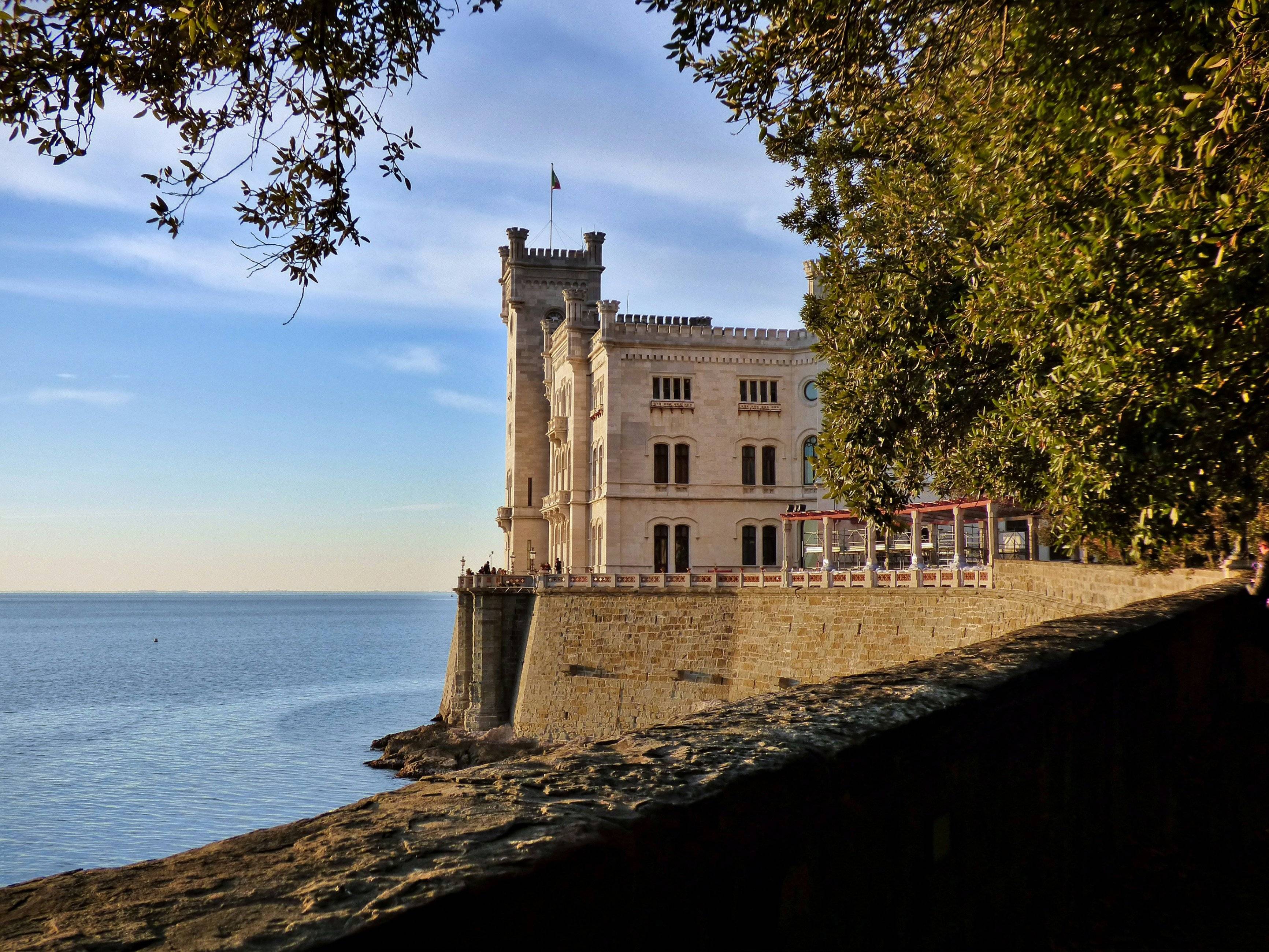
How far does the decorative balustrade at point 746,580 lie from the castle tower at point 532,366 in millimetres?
11443

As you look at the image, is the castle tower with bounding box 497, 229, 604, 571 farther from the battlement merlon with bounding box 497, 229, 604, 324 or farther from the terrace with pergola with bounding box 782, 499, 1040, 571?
the terrace with pergola with bounding box 782, 499, 1040, 571

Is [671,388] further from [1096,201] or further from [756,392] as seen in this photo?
[1096,201]

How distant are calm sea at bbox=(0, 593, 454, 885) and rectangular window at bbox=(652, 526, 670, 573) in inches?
512

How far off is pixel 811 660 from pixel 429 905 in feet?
92.1

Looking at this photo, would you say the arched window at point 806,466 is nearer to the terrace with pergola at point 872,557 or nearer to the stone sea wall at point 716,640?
the terrace with pergola at point 872,557

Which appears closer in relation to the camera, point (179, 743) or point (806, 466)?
point (806, 466)

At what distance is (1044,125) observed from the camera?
945 centimetres

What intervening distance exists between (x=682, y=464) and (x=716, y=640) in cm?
1165

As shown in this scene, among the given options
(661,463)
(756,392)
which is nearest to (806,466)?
(756,392)

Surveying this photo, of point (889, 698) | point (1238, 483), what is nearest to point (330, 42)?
point (889, 698)

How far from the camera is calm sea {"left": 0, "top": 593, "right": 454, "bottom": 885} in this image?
3033 cm

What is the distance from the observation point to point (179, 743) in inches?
1859

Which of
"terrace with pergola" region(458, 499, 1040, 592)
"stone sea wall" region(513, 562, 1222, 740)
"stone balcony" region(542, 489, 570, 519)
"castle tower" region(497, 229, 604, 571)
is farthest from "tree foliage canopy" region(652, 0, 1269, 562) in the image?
"castle tower" region(497, 229, 604, 571)

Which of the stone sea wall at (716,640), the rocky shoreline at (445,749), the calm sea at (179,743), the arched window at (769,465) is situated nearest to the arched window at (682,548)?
the arched window at (769,465)
